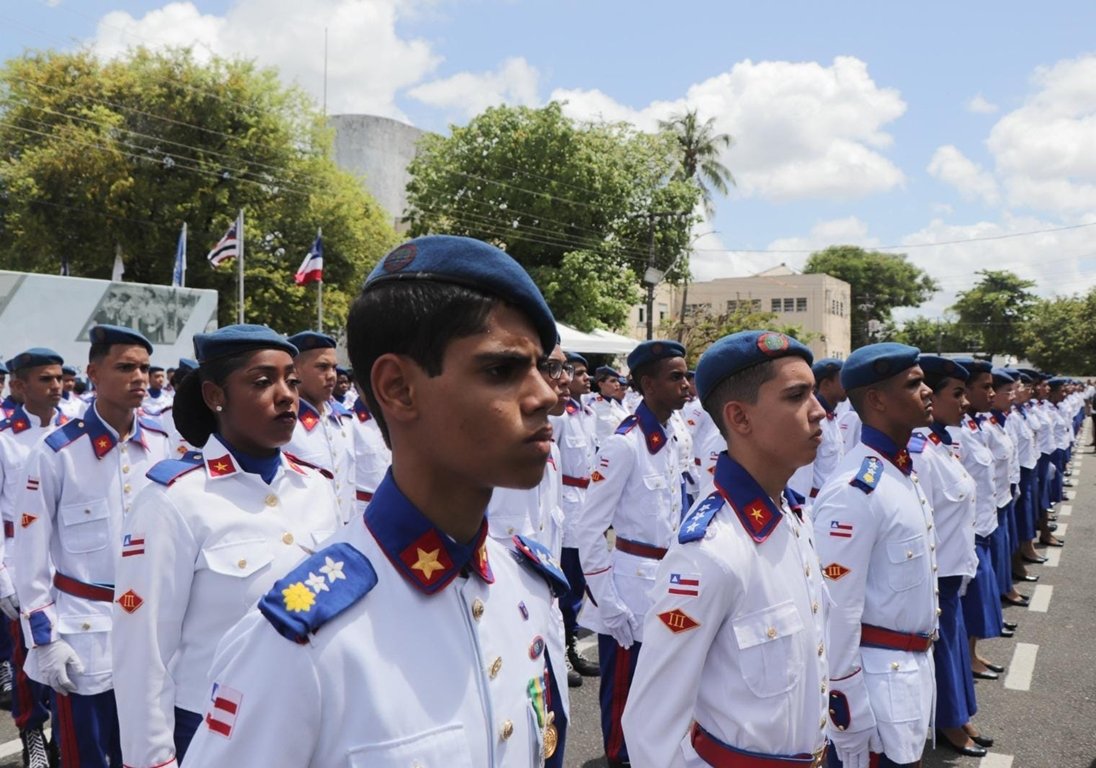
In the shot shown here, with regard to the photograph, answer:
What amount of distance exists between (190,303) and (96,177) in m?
11.8

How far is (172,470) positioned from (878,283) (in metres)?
88.0

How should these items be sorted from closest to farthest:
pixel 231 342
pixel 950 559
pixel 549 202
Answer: pixel 231 342 < pixel 950 559 < pixel 549 202

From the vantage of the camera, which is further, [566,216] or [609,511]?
[566,216]

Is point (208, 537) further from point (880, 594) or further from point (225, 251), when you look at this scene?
point (225, 251)

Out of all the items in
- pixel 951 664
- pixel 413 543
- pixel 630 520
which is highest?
pixel 413 543

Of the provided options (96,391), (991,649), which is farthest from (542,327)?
(991,649)

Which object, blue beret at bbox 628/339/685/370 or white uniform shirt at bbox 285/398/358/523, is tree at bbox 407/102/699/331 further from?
blue beret at bbox 628/339/685/370

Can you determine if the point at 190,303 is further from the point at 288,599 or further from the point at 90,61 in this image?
the point at 288,599

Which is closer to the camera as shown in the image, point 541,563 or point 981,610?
point 541,563

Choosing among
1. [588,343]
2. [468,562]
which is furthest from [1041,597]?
[588,343]

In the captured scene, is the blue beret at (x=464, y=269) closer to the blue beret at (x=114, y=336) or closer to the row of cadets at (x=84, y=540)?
the row of cadets at (x=84, y=540)

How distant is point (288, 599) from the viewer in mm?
1282

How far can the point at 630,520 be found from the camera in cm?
546

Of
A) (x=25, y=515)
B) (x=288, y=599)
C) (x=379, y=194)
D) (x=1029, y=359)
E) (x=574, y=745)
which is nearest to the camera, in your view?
(x=288, y=599)
